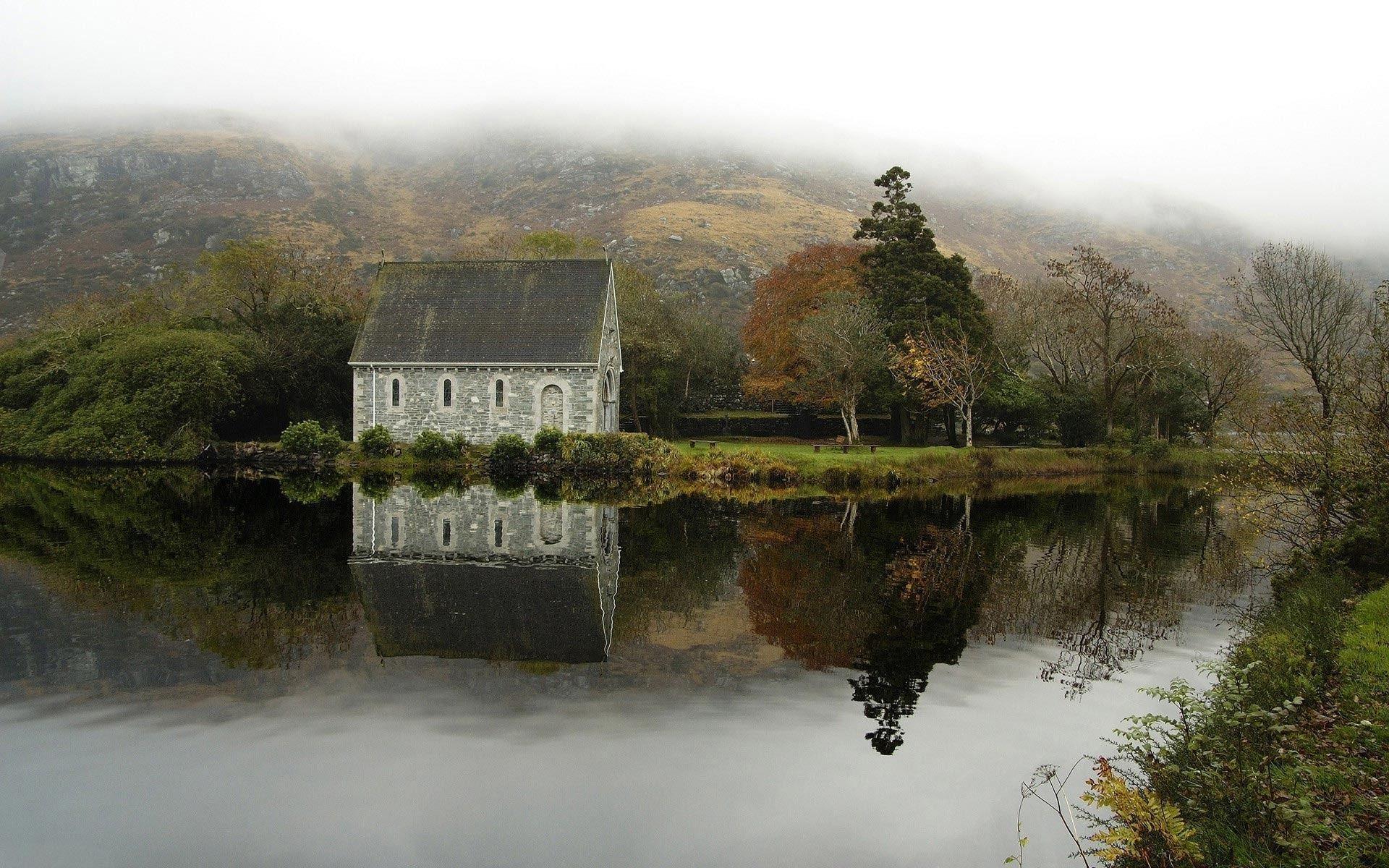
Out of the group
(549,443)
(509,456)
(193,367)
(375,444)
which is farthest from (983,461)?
(193,367)

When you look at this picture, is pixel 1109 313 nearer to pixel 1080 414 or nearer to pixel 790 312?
pixel 1080 414

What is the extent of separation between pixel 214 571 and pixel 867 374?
34157mm

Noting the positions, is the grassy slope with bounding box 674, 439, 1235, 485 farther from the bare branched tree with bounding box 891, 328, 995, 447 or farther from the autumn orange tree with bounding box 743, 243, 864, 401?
the autumn orange tree with bounding box 743, 243, 864, 401

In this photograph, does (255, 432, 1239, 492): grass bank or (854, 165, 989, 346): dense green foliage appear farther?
(854, 165, 989, 346): dense green foliage

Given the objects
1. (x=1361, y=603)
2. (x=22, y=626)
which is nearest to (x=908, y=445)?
(x=1361, y=603)

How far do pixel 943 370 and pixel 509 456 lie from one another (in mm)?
20928

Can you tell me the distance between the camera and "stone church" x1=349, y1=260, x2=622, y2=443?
1596 inches

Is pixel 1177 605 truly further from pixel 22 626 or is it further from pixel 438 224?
pixel 438 224

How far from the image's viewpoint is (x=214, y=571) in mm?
15961

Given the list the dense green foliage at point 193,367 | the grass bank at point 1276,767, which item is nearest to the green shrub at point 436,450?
the dense green foliage at point 193,367

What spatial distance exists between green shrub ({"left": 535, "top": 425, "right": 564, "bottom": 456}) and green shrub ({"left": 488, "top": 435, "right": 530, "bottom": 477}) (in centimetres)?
68

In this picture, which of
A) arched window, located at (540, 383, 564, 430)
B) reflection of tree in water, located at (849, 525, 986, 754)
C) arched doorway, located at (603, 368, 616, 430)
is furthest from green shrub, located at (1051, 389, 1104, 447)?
reflection of tree in water, located at (849, 525, 986, 754)

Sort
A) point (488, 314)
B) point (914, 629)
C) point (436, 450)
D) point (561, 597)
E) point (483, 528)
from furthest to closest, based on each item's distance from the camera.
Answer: point (488, 314)
point (436, 450)
point (483, 528)
point (561, 597)
point (914, 629)

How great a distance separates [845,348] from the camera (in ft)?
138
